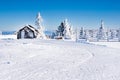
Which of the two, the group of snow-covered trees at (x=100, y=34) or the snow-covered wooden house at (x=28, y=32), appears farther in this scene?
the group of snow-covered trees at (x=100, y=34)

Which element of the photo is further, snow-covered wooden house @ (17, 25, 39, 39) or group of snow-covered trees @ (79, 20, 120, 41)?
group of snow-covered trees @ (79, 20, 120, 41)

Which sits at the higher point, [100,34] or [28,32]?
[28,32]

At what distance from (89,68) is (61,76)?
3.46 m

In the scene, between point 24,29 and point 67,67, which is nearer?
point 67,67

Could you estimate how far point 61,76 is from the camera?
45.2 ft

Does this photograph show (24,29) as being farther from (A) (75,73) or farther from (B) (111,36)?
(B) (111,36)

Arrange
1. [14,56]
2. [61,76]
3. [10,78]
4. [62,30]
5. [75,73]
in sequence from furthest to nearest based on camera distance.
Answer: [62,30] → [14,56] → [75,73] → [61,76] → [10,78]

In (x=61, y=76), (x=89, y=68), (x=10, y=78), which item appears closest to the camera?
(x=10, y=78)

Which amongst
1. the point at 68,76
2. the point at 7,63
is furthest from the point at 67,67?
the point at 7,63

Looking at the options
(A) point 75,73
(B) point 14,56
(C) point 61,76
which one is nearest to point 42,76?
(C) point 61,76

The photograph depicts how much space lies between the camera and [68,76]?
45.3ft

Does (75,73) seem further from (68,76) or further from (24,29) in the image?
(24,29)

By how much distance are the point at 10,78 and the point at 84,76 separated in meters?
4.27

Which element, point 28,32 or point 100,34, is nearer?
point 28,32
